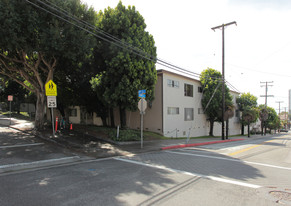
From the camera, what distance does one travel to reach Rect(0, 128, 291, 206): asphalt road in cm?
438

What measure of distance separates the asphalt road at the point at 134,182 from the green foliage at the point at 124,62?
6903 millimetres

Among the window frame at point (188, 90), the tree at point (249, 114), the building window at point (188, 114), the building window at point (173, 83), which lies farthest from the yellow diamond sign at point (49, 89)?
the tree at point (249, 114)

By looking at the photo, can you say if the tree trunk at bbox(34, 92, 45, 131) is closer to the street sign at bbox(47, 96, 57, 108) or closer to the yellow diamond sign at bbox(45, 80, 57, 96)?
the yellow diamond sign at bbox(45, 80, 57, 96)

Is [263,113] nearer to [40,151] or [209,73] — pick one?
[209,73]

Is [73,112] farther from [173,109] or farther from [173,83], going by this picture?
[173,83]

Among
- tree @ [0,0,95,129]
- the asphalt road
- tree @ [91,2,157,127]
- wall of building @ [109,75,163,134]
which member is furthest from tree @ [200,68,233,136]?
the asphalt road

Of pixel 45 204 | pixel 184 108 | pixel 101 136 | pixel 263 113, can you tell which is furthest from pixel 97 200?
pixel 263 113

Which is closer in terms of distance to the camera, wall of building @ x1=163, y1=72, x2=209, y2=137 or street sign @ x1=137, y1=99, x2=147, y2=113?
street sign @ x1=137, y1=99, x2=147, y2=113

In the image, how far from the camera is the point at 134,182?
559cm

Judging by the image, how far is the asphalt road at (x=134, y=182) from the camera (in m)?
4.38

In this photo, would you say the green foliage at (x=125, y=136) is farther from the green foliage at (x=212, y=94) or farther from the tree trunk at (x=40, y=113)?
the green foliage at (x=212, y=94)

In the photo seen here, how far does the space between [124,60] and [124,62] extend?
0.36 metres

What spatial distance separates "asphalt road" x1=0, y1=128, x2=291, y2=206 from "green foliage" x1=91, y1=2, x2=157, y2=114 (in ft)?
Answer: 22.6

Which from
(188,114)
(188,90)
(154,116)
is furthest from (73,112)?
(188,90)
